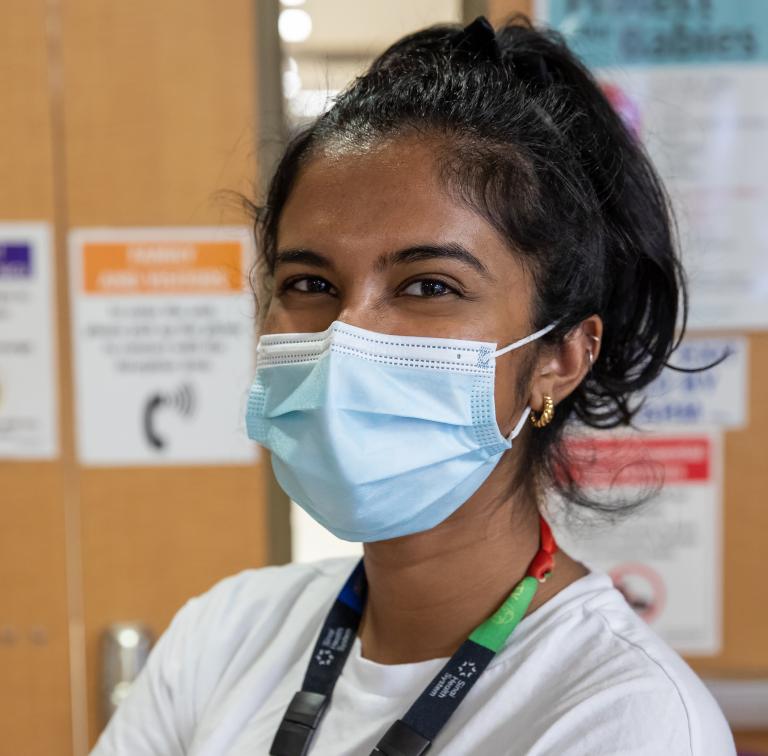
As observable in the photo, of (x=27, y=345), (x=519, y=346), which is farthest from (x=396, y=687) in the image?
(x=27, y=345)

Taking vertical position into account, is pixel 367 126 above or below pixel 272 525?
above

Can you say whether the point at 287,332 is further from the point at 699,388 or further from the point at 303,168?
the point at 699,388

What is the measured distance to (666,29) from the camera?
1916 mm

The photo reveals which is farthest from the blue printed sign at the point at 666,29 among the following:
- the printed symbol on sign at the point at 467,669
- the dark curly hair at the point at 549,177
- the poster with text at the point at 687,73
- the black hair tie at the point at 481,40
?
the printed symbol on sign at the point at 467,669

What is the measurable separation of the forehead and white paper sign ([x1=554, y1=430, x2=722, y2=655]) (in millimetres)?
1134

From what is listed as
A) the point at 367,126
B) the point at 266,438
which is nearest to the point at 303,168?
the point at 367,126

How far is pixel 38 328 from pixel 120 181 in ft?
1.16

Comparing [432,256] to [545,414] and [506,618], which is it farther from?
[506,618]

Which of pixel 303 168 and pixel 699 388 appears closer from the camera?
pixel 303 168

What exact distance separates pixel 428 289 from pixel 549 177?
198 millimetres

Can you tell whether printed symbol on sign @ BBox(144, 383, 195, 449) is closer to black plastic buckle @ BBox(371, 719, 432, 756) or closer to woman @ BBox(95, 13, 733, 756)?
woman @ BBox(95, 13, 733, 756)

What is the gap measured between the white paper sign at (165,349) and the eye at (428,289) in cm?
102

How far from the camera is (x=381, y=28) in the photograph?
1.99 m

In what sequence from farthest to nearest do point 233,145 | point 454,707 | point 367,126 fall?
1. point 233,145
2. point 367,126
3. point 454,707
